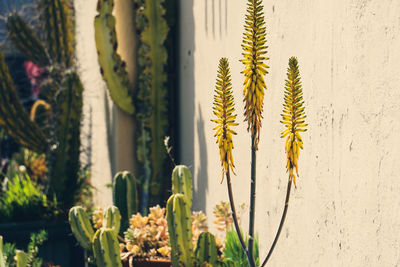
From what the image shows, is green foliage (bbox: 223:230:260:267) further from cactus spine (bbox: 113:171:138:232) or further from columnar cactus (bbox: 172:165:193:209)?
cactus spine (bbox: 113:171:138:232)

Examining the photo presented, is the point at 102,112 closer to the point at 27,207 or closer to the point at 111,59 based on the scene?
the point at 111,59

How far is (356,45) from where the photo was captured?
200 centimetres

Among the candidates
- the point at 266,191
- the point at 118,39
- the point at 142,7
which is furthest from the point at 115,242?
the point at 118,39

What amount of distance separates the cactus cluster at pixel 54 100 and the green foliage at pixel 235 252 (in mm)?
2453

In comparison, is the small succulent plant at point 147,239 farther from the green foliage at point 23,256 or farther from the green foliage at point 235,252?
the green foliage at point 23,256

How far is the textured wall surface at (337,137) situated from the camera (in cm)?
181

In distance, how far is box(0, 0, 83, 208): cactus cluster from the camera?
5.39m

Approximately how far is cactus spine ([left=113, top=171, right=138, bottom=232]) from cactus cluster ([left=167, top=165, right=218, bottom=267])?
0.89 metres

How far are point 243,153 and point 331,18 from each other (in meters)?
1.43

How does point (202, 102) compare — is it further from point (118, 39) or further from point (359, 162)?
point (359, 162)

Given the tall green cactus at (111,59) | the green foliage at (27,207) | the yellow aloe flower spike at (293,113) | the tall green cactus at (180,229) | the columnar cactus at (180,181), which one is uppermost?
Answer: the tall green cactus at (111,59)

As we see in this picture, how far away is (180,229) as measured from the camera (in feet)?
9.45

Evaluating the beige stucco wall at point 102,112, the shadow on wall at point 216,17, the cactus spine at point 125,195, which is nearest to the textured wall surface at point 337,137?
the shadow on wall at point 216,17

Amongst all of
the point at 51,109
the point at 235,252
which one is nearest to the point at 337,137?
the point at 235,252
